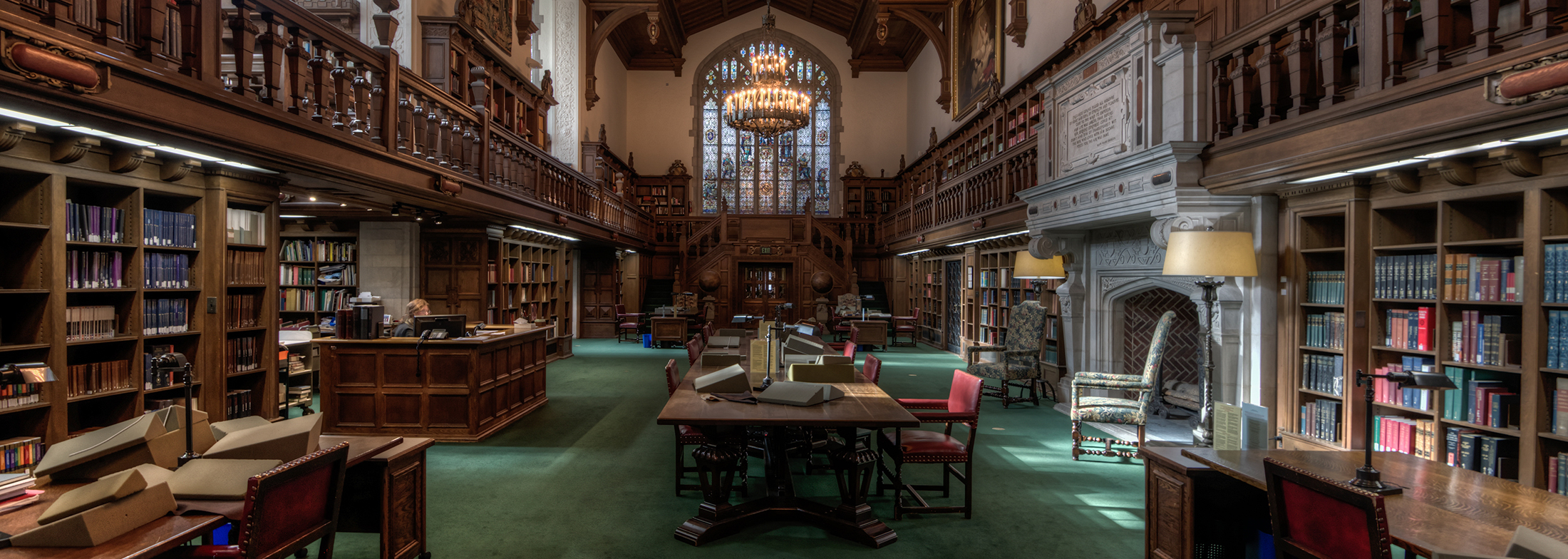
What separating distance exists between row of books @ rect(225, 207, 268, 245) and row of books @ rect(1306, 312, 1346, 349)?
7243 millimetres

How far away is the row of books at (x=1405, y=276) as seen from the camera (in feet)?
11.5

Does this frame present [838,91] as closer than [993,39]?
No

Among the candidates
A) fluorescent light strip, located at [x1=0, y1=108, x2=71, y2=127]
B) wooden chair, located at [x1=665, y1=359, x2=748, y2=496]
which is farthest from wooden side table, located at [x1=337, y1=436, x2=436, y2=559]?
fluorescent light strip, located at [x1=0, y1=108, x2=71, y2=127]

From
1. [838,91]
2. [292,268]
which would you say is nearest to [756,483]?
[292,268]

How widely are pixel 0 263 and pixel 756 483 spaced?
4.22 metres

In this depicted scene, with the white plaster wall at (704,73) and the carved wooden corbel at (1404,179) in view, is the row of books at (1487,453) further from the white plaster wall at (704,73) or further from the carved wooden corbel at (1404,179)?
the white plaster wall at (704,73)

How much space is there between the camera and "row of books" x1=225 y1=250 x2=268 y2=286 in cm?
484

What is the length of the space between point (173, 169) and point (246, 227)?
3.07 ft

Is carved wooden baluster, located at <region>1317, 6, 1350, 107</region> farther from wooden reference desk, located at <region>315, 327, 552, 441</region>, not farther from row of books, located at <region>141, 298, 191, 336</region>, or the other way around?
row of books, located at <region>141, 298, 191, 336</region>

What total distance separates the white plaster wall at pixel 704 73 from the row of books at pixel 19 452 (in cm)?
1759

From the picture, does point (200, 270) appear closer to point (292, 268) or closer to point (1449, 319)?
point (292, 268)

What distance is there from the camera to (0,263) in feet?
11.3

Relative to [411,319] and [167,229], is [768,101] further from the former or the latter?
[167,229]

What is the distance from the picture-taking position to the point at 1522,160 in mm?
2873
